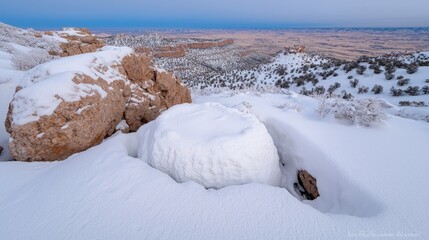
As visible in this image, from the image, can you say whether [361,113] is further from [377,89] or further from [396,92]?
[377,89]

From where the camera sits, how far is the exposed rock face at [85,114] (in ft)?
12.3

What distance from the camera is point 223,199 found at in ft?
9.55

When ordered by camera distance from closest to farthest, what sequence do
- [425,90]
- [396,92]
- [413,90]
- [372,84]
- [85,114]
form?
[85,114] < [425,90] < [413,90] < [396,92] < [372,84]

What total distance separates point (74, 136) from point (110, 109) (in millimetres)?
813

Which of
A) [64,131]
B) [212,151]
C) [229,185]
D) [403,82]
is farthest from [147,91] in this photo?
[403,82]

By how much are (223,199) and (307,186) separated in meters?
1.69

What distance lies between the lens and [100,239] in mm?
2377

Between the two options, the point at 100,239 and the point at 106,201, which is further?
the point at 106,201

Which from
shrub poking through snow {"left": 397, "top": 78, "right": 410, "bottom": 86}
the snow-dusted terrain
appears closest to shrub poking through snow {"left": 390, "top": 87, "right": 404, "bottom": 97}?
shrub poking through snow {"left": 397, "top": 78, "right": 410, "bottom": 86}

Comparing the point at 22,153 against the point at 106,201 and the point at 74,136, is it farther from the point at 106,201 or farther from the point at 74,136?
the point at 106,201

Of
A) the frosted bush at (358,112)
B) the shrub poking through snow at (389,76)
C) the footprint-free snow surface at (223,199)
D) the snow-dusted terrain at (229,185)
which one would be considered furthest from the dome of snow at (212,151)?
the shrub poking through snow at (389,76)

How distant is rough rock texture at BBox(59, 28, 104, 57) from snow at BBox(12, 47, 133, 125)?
16.4 ft

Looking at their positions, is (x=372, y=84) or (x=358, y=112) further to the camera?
(x=372, y=84)

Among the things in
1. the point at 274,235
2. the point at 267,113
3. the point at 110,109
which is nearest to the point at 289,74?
the point at 267,113
